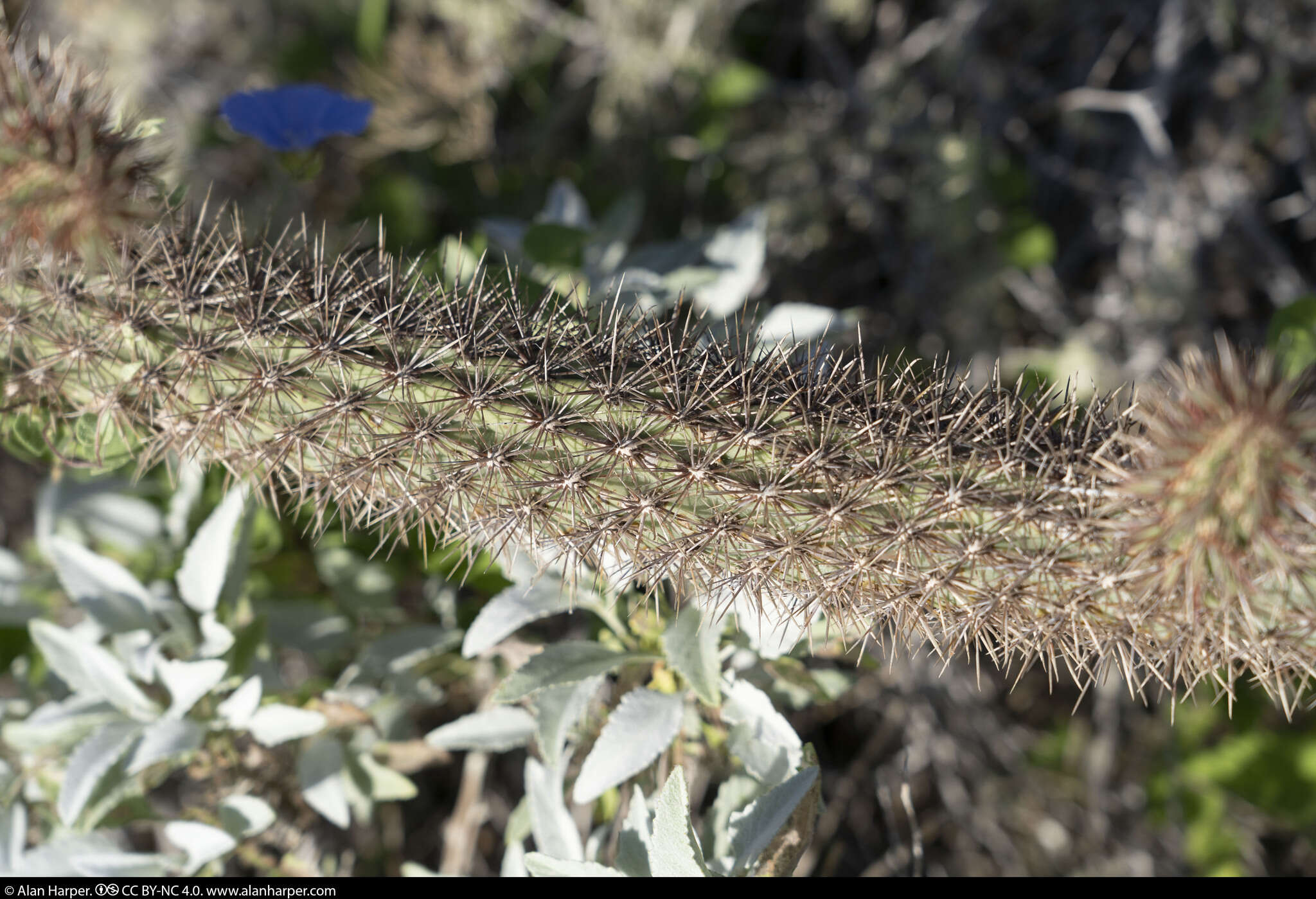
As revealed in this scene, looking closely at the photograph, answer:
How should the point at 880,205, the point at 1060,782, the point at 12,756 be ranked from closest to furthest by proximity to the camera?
the point at 12,756 < the point at 1060,782 < the point at 880,205

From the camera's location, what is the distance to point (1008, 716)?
2703 millimetres

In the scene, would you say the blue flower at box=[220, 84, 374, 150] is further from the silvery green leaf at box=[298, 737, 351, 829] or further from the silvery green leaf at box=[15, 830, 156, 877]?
the silvery green leaf at box=[15, 830, 156, 877]

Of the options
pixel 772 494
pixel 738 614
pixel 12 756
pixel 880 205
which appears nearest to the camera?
pixel 772 494

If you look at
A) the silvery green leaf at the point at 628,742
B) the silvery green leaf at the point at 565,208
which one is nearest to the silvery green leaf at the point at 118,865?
the silvery green leaf at the point at 628,742

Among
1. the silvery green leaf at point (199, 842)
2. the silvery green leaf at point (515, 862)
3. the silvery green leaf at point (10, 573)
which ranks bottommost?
the silvery green leaf at point (199, 842)

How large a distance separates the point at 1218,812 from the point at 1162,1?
255cm

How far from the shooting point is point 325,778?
6.14 ft

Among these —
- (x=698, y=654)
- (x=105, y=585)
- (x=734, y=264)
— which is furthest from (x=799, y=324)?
(x=105, y=585)

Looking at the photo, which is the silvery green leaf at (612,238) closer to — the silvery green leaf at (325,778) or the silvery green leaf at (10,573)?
the silvery green leaf at (325,778)

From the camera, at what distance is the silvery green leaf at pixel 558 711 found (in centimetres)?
164

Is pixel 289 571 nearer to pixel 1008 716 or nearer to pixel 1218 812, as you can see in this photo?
pixel 1008 716

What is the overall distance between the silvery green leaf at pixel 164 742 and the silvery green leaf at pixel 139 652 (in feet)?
0.40

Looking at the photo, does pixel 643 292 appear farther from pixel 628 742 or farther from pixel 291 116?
pixel 628 742
